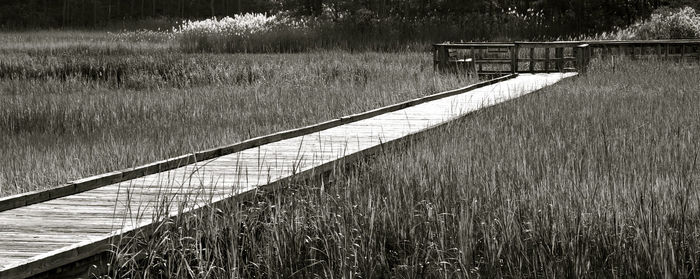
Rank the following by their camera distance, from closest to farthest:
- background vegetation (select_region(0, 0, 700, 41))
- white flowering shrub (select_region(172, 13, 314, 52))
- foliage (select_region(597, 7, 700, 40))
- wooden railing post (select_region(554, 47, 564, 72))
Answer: wooden railing post (select_region(554, 47, 564, 72)), foliage (select_region(597, 7, 700, 40)), white flowering shrub (select_region(172, 13, 314, 52)), background vegetation (select_region(0, 0, 700, 41))

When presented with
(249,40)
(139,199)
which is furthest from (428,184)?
(249,40)

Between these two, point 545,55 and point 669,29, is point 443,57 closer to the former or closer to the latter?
point 545,55

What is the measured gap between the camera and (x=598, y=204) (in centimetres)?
552

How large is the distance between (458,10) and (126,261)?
107 ft

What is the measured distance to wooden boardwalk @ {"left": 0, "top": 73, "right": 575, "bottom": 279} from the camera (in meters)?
4.70

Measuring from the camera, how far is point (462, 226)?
5.14 m

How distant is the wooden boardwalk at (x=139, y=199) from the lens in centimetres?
470

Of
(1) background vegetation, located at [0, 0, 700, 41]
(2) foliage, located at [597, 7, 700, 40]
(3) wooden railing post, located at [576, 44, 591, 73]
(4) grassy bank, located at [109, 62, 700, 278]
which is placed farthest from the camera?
(1) background vegetation, located at [0, 0, 700, 41]

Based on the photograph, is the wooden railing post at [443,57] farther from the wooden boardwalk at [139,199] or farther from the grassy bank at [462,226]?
the grassy bank at [462,226]

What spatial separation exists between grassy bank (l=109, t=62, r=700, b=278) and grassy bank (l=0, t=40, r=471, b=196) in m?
2.54

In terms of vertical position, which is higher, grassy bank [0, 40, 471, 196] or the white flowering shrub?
the white flowering shrub

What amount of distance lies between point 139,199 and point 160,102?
8.31m

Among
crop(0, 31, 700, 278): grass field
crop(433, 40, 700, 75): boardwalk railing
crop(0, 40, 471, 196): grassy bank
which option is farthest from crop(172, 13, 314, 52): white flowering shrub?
crop(0, 31, 700, 278): grass field

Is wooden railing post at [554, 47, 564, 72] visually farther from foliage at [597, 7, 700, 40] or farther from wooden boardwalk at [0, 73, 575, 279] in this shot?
wooden boardwalk at [0, 73, 575, 279]
